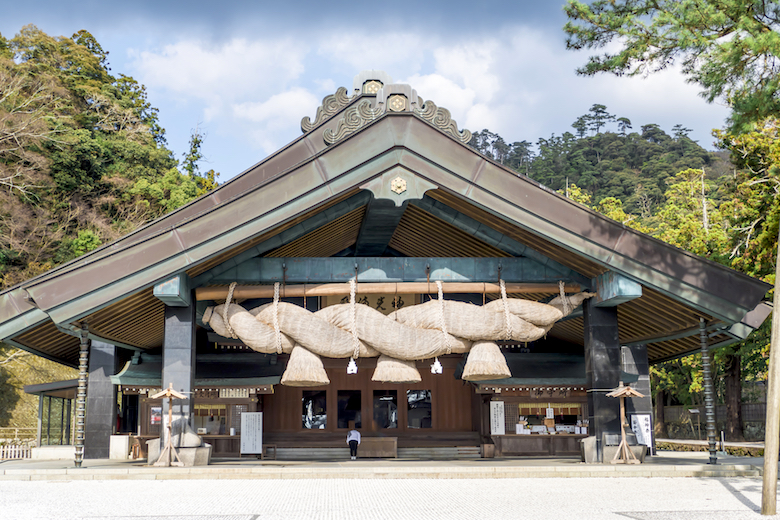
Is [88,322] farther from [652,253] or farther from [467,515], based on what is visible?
[652,253]

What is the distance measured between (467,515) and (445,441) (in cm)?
1318

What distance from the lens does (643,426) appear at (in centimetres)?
1783

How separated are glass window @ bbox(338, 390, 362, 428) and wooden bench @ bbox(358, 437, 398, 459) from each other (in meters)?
2.32

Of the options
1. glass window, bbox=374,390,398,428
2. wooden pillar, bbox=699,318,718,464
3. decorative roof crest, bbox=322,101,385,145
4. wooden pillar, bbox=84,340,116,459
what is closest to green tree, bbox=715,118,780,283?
wooden pillar, bbox=699,318,718,464

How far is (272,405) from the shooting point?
21.1m

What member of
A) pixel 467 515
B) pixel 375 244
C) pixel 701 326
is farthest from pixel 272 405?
pixel 467 515

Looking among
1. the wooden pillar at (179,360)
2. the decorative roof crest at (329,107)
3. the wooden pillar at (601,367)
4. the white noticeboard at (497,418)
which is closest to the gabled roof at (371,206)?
the wooden pillar at (179,360)

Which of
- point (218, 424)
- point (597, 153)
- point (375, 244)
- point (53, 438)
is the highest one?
point (597, 153)

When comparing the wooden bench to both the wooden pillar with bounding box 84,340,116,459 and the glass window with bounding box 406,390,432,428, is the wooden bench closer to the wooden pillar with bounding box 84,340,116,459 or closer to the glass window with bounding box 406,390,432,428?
the glass window with bounding box 406,390,432,428

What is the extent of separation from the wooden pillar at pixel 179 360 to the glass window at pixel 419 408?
31.7ft

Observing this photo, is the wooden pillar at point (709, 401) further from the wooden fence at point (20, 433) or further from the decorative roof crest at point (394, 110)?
the wooden fence at point (20, 433)

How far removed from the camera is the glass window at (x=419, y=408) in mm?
21109

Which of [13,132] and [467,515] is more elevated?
[13,132]

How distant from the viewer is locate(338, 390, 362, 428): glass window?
20953 millimetres
